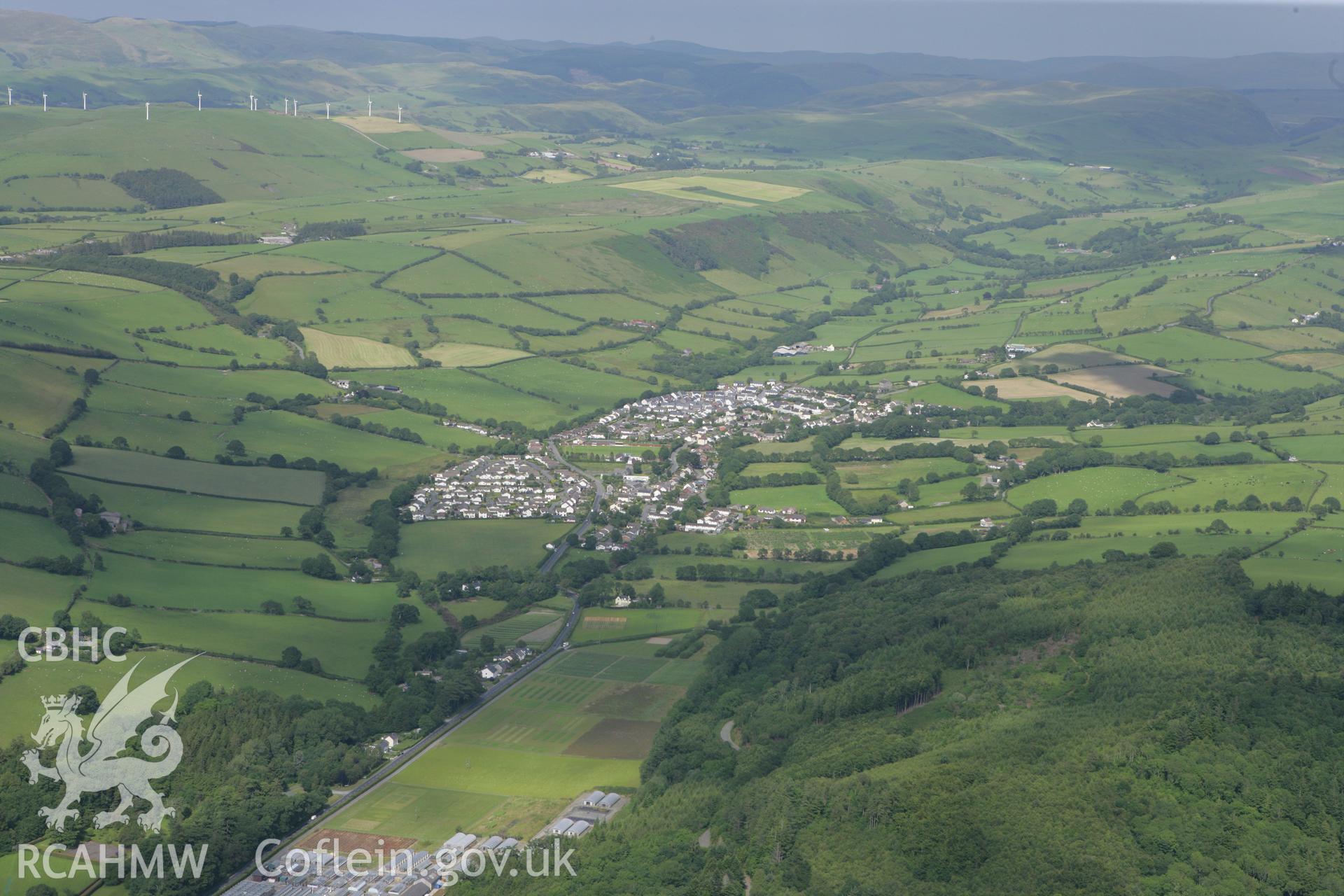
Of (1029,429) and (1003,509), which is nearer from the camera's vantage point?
(1003,509)

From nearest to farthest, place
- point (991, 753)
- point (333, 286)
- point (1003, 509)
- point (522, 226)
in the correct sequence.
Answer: point (991, 753)
point (1003, 509)
point (333, 286)
point (522, 226)

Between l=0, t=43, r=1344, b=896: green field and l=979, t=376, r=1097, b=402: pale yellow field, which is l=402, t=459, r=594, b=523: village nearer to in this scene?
l=0, t=43, r=1344, b=896: green field

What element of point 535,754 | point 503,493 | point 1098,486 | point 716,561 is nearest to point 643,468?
point 503,493

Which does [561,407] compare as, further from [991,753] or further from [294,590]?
[991,753]

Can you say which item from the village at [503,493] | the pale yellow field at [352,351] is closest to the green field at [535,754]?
the village at [503,493]

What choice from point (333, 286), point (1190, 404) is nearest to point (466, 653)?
point (1190, 404)

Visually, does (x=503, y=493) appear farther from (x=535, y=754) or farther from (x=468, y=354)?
(x=535, y=754)

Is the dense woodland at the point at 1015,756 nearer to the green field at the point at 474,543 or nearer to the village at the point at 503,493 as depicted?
the green field at the point at 474,543

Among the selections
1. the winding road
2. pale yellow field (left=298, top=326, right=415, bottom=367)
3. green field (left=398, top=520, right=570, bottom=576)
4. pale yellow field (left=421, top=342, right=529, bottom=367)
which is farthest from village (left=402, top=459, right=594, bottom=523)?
pale yellow field (left=298, top=326, right=415, bottom=367)
